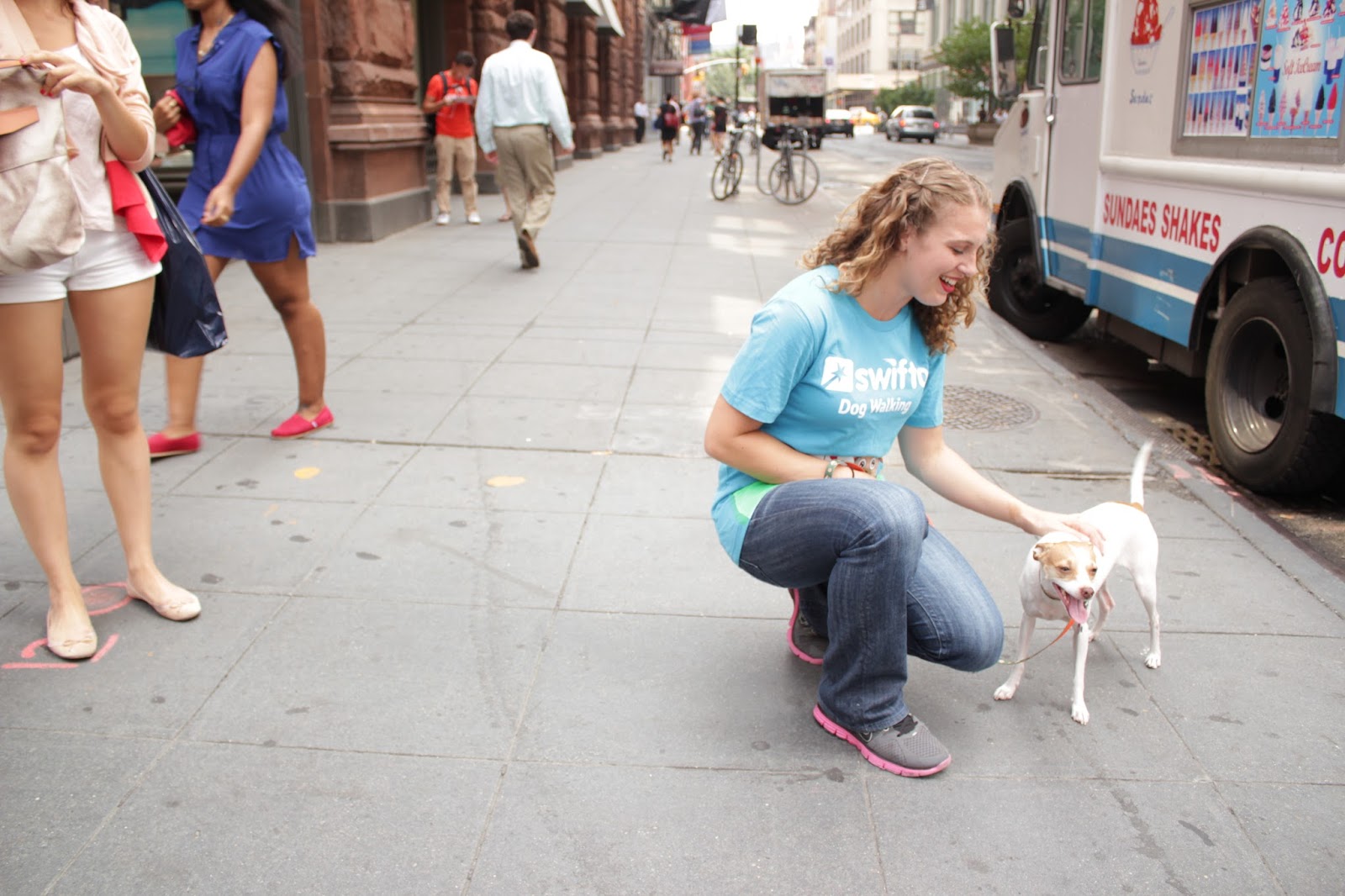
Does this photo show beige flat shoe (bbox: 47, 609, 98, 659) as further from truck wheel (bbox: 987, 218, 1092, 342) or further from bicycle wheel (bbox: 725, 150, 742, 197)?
bicycle wheel (bbox: 725, 150, 742, 197)

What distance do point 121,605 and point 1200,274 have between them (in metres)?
4.92

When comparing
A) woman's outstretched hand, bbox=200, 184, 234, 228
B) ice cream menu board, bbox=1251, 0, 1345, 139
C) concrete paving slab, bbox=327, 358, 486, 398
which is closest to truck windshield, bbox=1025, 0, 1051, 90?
ice cream menu board, bbox=1251, 0, 1345, 139

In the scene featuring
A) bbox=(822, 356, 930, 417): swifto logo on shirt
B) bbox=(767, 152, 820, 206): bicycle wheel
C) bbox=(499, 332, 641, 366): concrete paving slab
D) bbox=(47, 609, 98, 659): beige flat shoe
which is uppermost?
bbox=(767, 152, 820, 206): bicycle wheel

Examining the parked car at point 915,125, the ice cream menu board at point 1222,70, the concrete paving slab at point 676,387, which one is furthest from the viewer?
the parked car at point 915,125

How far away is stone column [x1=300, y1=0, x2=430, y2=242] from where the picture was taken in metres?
10.9

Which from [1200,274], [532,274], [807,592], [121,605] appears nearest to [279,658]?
[121,605]

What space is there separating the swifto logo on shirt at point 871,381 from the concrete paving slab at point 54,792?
185 cm

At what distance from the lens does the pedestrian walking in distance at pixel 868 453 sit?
2.63m

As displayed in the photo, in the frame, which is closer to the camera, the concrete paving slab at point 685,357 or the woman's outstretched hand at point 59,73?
the woman's outstretched hand at point 59,73

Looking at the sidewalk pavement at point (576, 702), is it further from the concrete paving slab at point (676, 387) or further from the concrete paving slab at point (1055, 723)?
the concrete paving slab at point (676, 387)

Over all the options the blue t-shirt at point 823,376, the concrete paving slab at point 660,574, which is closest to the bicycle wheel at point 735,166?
the concrete paving slab at point 660,574

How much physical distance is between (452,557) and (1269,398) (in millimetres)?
3717

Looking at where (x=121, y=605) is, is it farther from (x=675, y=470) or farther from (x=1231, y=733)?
(x=1231, y=733)

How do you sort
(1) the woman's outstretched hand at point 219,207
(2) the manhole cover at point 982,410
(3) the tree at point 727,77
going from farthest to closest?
(3) the tree at point 727,77
(2) the manhole cover at point 982,410
(1) the woman's outstretched hand at point 219,207
